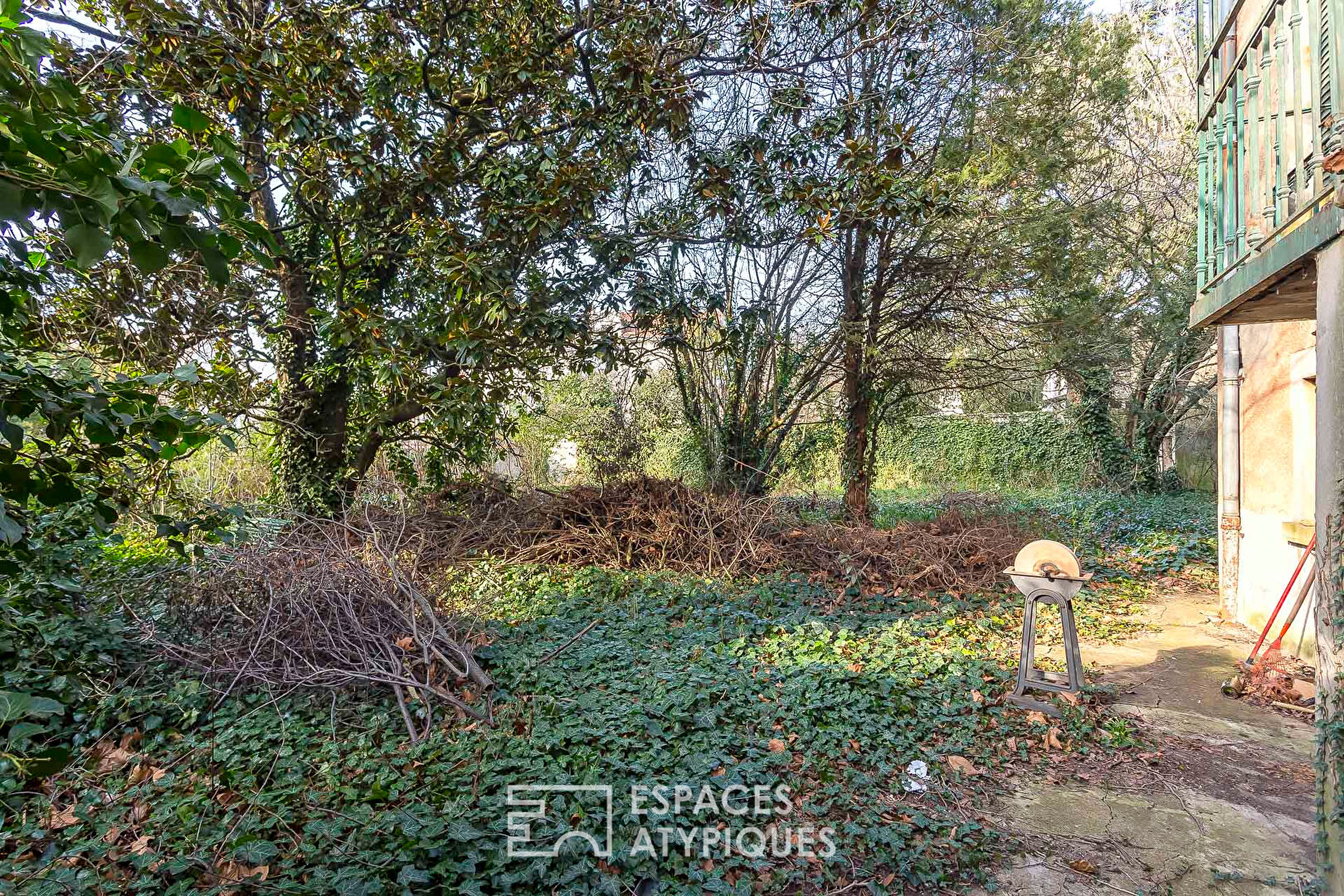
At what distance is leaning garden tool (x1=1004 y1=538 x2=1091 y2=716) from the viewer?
172 inches

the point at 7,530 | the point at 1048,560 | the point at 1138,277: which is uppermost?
the point at 1138,277

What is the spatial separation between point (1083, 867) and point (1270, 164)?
3.91 m

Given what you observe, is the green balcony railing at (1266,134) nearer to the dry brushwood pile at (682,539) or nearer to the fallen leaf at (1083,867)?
the fallen leaf at (1083,867)

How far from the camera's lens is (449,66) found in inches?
241

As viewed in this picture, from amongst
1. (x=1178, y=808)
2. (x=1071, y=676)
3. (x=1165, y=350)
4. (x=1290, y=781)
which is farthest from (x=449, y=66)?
(x=1165, y=350)

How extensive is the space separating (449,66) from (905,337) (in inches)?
272

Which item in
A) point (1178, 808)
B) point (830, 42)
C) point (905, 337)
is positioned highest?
point (830, 42)

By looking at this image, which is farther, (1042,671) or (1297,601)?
(1297,601)

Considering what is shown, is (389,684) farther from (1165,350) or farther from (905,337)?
(1165,350)

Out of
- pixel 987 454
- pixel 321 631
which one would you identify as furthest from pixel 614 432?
pixel 987 454

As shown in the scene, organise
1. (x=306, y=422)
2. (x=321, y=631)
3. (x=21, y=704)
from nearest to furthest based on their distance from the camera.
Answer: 1. (x=21, y=704)
2. (x=321, y=631)
3. (x=306, y=422)

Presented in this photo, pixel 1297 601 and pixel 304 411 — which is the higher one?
pixel 304 411

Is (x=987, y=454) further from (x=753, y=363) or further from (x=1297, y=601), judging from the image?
(x=1297, y=601)

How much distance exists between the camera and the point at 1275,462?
5.43 m
